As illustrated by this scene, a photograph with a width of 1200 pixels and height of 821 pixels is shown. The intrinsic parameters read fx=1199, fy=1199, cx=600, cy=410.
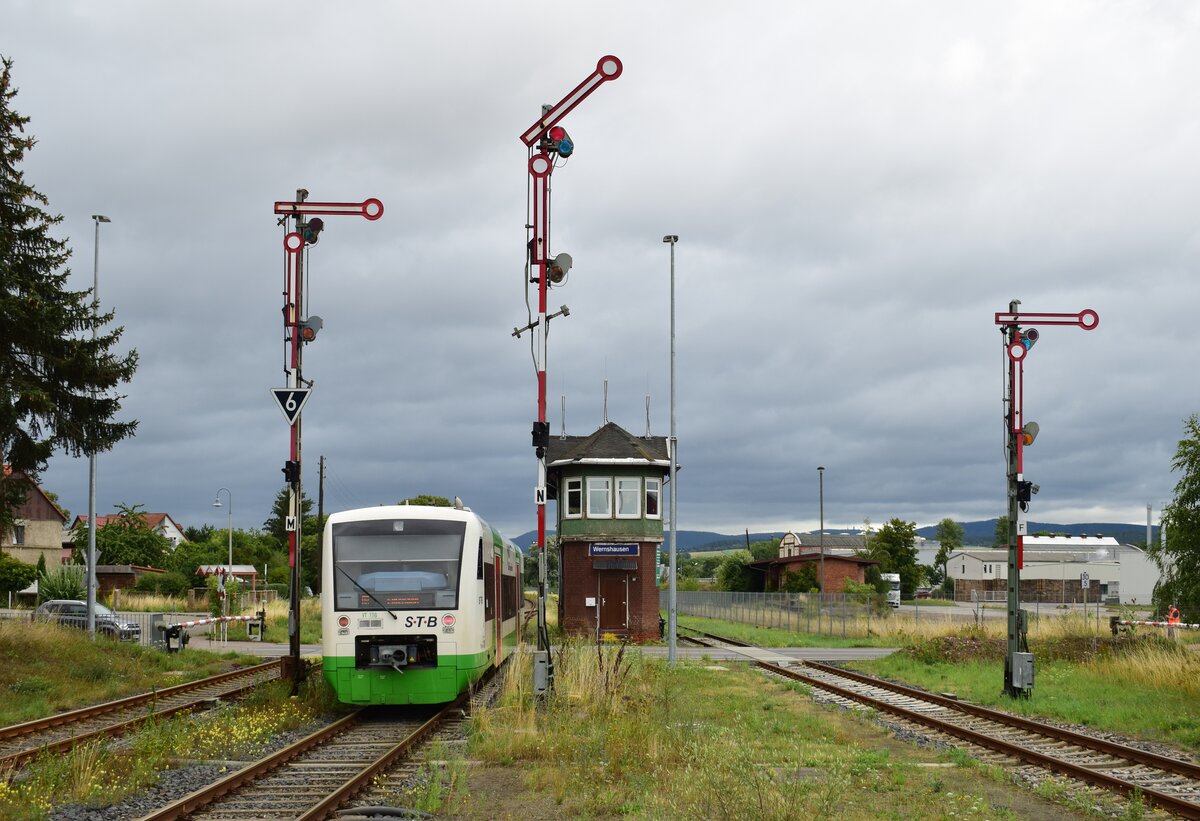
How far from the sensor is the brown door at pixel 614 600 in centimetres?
4006

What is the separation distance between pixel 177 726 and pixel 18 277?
11898mm

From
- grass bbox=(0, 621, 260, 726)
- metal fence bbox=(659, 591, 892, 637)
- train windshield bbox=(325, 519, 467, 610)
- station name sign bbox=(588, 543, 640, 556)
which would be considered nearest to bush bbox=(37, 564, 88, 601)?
grass bbox=(0, 621, 260, 726)

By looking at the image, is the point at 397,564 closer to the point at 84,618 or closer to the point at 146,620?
the point at 84,618

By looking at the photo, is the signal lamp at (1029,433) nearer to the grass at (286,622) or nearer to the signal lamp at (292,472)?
the signal lamp at (292,472)

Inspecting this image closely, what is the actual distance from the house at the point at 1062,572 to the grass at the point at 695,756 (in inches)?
2943

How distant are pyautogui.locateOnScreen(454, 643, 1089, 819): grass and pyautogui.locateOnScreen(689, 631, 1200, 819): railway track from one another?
1025mm

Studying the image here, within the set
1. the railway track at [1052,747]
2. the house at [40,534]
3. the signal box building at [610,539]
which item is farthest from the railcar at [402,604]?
the house at [40,534]

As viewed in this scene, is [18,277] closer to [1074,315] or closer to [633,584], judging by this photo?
[1074,315]

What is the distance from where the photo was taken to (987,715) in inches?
719

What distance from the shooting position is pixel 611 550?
132ft

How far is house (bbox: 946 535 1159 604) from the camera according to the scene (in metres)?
101

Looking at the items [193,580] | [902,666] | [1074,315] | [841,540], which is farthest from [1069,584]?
[1074,315]

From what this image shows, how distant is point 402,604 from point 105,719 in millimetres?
5114

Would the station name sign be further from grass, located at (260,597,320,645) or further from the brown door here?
grass, located at (260,597,320,645)
